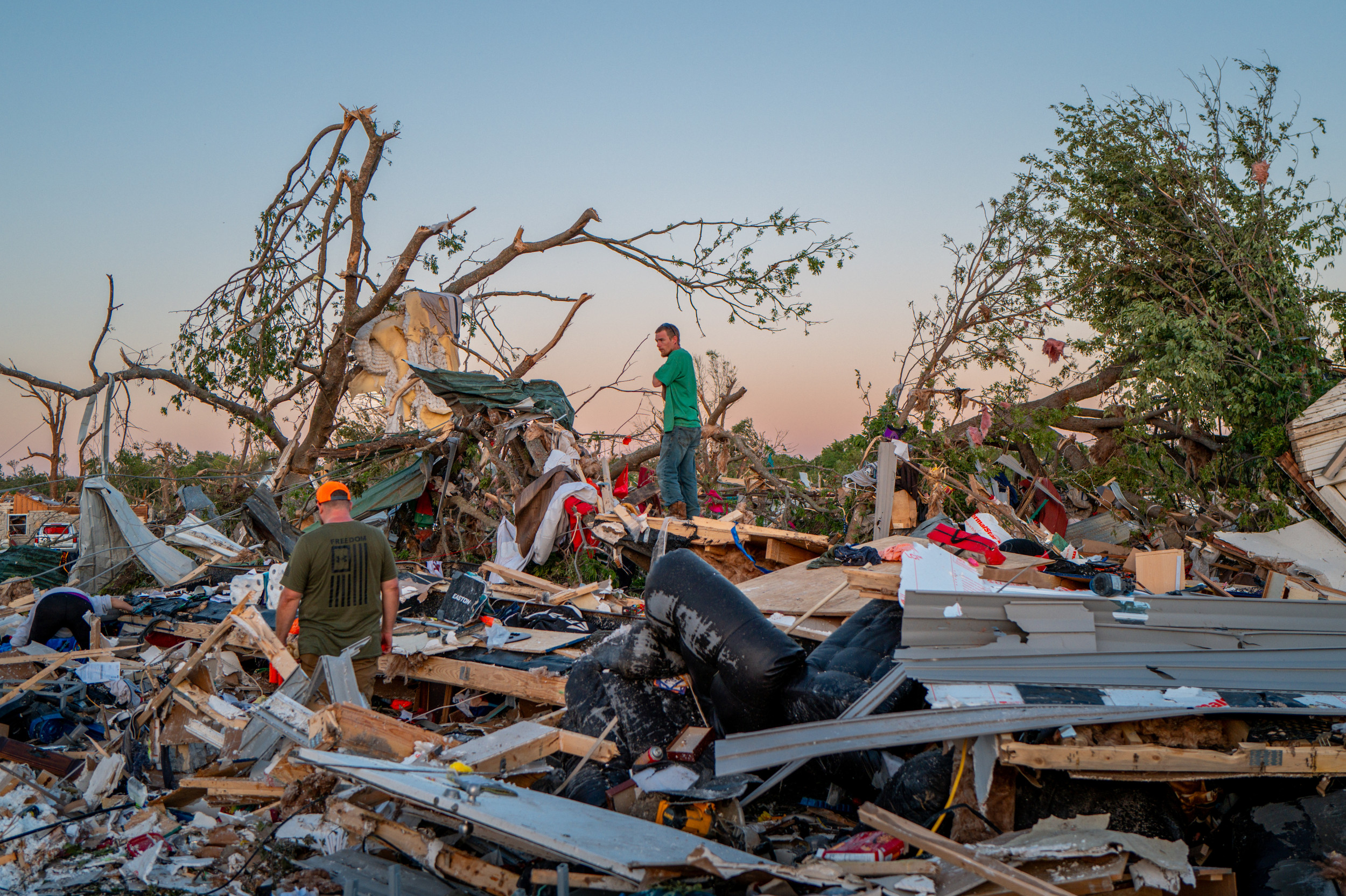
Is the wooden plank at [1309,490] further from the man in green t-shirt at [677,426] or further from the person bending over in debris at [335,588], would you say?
the person bending over in debris at [335,588]

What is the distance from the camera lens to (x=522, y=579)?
7793 mm

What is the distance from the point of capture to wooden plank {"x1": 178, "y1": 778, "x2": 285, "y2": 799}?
3.92m

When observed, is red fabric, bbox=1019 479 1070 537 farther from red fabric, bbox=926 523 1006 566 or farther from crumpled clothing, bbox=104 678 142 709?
crumpled clothing, bbox=104 678 142 709

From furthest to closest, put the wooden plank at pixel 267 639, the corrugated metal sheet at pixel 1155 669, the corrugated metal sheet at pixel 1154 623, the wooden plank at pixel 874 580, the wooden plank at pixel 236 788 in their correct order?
the wooden plank at pixel 267 639 → the wooden plank at pixel 874 580 → the wooden plank at pixel 236 788 → the corrugated metal sheet at pixel 1154 623 → the corrugated metal sheet at pixel 1155 669

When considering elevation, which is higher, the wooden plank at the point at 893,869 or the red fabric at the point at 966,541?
the red fabric at the point at 966,541

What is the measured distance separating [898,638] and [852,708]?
77cm

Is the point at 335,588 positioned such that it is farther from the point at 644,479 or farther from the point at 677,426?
the point at 644,479

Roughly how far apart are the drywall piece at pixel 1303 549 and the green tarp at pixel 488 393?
6649mm

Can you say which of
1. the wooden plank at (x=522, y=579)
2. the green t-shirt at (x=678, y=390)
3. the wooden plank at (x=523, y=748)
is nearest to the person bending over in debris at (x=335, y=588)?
the wooden plank at (x=523, y=748)

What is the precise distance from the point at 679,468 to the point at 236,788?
563 cm

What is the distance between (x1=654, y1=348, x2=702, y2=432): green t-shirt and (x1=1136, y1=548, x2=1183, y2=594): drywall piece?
13.5 ft

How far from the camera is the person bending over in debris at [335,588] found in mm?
4980

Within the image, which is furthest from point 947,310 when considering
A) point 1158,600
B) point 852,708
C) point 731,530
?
point 852,708

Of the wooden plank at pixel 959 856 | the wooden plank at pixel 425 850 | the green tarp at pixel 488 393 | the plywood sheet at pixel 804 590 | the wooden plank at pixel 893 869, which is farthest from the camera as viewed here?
the green tarp at pixel 488 393
